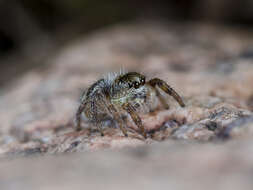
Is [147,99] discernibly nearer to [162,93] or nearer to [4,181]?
[162,93]

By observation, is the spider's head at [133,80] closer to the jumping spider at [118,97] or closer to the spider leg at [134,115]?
the jumping spider at [118,97]

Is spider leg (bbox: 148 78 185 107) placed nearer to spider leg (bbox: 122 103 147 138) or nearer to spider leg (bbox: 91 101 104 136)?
spider leg (bbox: 122 103 147 138)

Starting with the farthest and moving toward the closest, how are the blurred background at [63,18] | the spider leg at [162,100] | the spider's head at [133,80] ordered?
1. the blurred background at [63,18]
2. the spider leg at [162,100]
3. the spider's head at [133,80]

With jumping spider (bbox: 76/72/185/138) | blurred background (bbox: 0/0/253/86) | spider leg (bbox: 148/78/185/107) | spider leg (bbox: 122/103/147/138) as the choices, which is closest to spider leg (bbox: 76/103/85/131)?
jumping spider (bbox: 76/72/185/138)

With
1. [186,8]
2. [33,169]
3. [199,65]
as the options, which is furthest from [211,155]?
[186,8]

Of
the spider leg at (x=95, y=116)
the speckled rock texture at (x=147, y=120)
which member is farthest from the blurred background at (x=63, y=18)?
the spider leg at (x=95, y=116)
